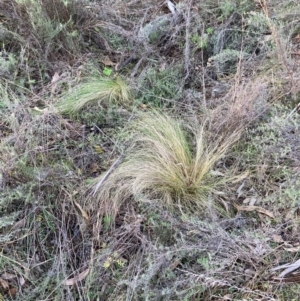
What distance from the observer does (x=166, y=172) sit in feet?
5.98

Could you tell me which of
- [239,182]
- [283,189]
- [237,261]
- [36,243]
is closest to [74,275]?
[36,243]

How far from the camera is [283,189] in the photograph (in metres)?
1.72

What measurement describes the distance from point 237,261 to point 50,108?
3.95 ft

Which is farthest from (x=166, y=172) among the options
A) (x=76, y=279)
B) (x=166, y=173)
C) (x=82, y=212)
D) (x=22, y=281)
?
(x=22, y=281)

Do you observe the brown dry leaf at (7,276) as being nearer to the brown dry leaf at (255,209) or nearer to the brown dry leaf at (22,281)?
the brown dry leaf at (22,281)

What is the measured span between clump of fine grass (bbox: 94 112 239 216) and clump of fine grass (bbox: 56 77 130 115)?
0.34m

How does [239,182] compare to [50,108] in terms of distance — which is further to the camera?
[50,108]

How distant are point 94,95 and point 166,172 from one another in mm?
642

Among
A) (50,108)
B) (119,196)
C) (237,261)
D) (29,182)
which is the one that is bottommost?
(237,261)

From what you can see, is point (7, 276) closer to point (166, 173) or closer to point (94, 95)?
point (166, 173)

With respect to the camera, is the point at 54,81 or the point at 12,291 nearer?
the point at 12,291

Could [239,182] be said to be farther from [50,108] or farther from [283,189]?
[50,108]

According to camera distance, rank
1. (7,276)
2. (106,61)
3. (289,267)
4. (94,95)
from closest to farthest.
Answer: (289,267), (7,276), (94,95), (106,61)

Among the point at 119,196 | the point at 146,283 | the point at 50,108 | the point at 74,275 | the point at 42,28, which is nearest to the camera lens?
the point at 146,283
